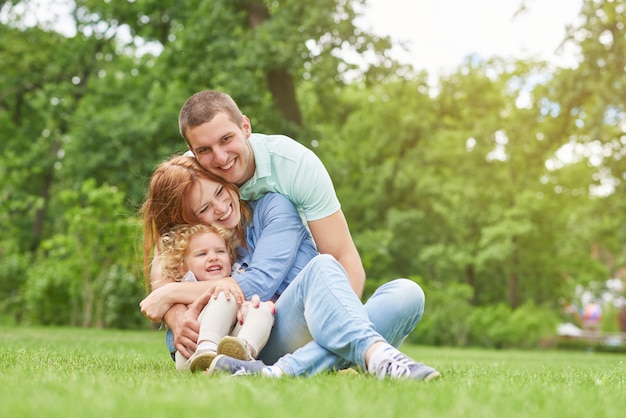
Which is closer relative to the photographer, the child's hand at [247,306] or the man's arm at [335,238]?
the child's hand at [247,306]

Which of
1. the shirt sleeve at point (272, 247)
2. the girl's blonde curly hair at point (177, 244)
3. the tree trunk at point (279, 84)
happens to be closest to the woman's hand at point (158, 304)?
the girl's blonde curly hair at point (177, 244)

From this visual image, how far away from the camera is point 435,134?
30.5 meters

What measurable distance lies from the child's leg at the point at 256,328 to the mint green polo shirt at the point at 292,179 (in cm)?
67

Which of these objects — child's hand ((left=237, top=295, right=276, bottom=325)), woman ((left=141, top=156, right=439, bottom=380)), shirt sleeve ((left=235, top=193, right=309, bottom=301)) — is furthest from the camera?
shirt sleeve ((left=235, top=193, right=309, bottom=301))

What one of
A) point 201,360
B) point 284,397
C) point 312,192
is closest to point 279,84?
point 312,192

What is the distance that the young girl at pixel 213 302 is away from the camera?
3.99 metres

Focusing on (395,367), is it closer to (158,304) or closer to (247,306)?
(247,306)

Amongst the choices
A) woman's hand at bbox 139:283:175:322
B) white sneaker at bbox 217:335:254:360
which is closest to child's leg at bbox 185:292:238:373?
white sneaker at bbox 217:335:254:360

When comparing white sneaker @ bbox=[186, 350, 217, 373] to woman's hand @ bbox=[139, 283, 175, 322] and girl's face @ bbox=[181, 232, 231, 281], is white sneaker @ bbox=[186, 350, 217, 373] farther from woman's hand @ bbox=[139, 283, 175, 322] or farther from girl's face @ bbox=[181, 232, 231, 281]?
girl's face @ bbox=[181, 232, 231, 281]

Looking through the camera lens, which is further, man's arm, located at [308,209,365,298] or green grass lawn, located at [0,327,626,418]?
man's arm, located at [308,209,365,298]

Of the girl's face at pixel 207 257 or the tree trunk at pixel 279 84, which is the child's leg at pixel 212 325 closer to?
the girl's face at pixel 207 257

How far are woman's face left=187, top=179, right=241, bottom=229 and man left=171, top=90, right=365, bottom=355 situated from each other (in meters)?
0.10

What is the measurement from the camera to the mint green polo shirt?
455 cm

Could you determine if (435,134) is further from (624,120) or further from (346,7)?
(346,7)
